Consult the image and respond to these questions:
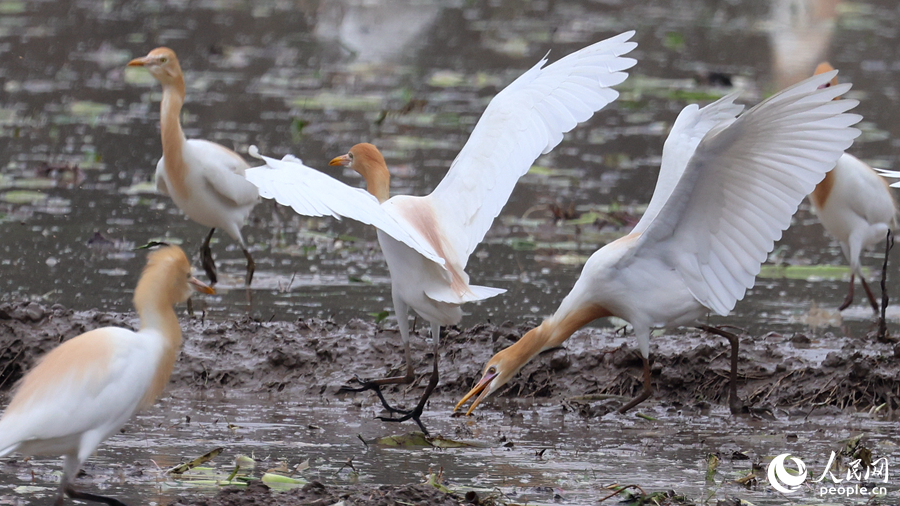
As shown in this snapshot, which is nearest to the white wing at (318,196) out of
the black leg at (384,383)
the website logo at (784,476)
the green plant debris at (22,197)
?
the black leg at (384,383)

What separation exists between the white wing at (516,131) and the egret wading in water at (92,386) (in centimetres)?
170

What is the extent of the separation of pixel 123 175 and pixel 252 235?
1794 millimetres

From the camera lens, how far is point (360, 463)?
5.12 metres

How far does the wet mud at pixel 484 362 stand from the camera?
20.1 ft

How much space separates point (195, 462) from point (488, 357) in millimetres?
1993

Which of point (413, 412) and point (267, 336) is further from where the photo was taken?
point (267, 336)

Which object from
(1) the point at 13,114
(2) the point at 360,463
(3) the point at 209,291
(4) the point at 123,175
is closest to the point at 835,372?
(2) the point at 360,463

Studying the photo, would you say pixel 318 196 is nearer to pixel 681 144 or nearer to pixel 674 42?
pixel 681 144

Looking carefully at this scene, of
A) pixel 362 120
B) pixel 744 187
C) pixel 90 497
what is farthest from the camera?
pixel 362 120

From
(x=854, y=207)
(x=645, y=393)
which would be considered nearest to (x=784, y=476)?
(x=645, y=393)

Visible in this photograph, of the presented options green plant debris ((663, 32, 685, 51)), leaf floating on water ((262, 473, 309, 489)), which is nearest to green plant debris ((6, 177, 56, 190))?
leaf floating on water ((262, 473, 309, 489))

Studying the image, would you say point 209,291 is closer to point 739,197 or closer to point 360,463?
point 360,463

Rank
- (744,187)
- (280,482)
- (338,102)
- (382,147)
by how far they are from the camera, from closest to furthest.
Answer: (280,482)
(744,187)
(382,147)
(338,102)

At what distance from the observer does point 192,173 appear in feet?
26.5
